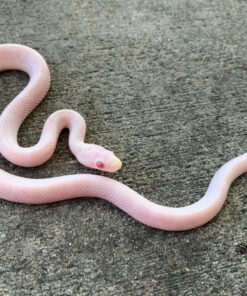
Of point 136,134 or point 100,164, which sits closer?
point 100,164

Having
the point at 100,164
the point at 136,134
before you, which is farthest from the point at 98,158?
the point at 136,134

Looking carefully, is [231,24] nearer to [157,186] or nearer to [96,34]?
[96,34]

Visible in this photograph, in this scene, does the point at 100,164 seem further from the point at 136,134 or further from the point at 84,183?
the point at 136,134

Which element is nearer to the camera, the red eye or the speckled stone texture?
the speckled stone texture

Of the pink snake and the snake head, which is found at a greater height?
the snake head
